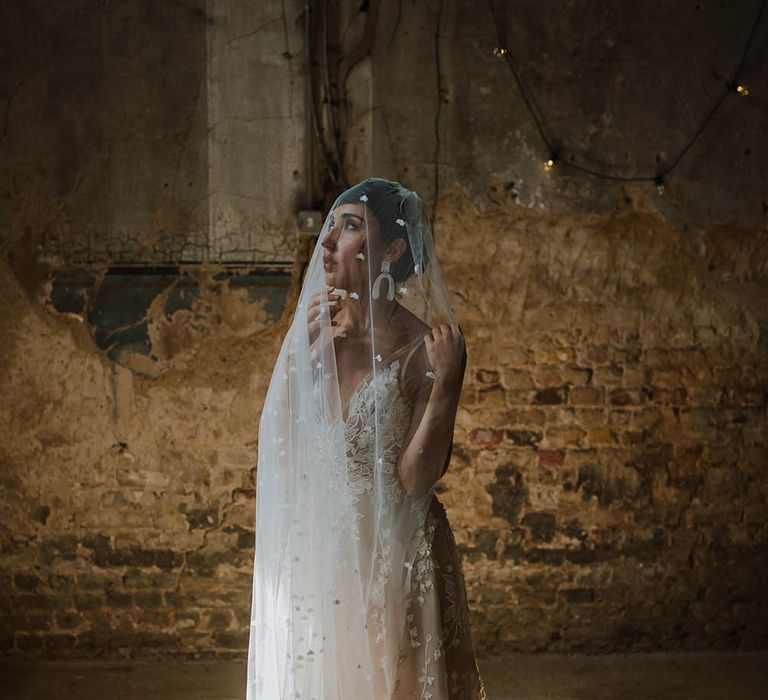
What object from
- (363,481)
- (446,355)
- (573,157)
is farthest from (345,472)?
(573,157)

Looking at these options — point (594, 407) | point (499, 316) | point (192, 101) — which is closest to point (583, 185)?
point (499, 316)

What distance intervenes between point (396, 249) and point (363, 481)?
64cm

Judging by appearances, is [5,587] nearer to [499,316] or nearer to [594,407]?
[499,316]

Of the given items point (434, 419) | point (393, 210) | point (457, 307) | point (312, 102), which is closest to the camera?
point (434, 419)

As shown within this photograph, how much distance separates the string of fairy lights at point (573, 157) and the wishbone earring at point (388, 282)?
6.20 ft

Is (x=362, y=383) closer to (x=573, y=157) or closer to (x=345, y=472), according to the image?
(x=345, y=472)

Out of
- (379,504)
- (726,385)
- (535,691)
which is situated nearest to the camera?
(379,504)

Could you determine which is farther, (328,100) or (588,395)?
(588,395)

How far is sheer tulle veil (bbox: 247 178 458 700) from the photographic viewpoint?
232 centimetres

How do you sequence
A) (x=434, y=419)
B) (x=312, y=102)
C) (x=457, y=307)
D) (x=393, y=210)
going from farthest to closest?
(x=457, y=307)
(x=312, y=102)
(x=393, y=210)
(x=434, y=419)

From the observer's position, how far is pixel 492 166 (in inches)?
159

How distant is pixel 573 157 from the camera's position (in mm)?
4051

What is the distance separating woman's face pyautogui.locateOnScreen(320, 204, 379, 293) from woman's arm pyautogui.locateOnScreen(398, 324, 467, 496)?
0.26 metres

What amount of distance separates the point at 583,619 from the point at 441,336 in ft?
8.03
